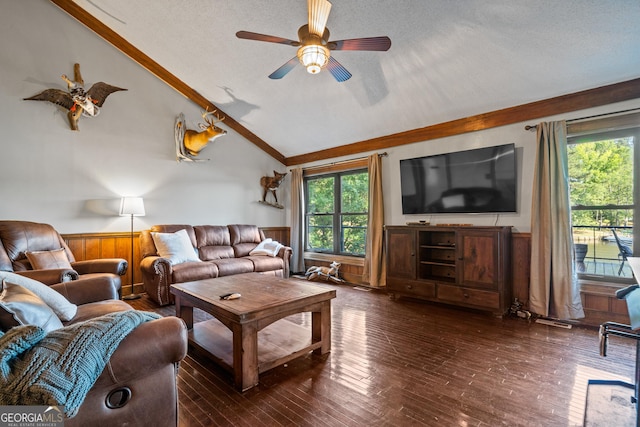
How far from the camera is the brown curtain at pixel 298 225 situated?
6.11 m

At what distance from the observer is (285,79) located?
4.13 m

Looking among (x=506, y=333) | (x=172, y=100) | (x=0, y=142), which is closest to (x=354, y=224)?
(x=506, y=333)

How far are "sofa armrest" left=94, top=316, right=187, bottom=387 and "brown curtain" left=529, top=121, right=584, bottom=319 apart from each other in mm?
3676

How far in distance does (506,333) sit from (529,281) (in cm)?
89

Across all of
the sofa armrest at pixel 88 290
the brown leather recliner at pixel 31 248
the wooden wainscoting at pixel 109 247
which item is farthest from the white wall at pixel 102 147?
the sofa armrest at pixel 88 290

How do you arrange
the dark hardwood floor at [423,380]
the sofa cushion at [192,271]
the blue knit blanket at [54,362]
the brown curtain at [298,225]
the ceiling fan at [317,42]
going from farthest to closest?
the brown curtain at [298,225], the sofa cushion at [192,271], the ceiling fan at [317,42], the dark hardwood floor at [423,380], the blue knit blanket at [54,362]

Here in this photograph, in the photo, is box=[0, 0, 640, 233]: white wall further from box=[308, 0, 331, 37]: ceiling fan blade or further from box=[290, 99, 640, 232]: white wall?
box=[308, 0, 331, 37]: ceiling fan blade

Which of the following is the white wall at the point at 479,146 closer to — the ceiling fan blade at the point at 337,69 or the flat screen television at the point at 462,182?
the flat screen television at the point at 462,182

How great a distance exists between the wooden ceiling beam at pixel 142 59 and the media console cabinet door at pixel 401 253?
11.2 feet

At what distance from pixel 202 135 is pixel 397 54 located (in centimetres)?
320

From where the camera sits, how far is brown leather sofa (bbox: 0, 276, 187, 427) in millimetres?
1189

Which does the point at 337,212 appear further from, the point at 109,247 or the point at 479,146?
the point at 109,247

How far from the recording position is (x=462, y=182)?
4004 millimetres

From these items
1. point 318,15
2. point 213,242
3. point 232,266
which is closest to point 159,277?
point 232,266
